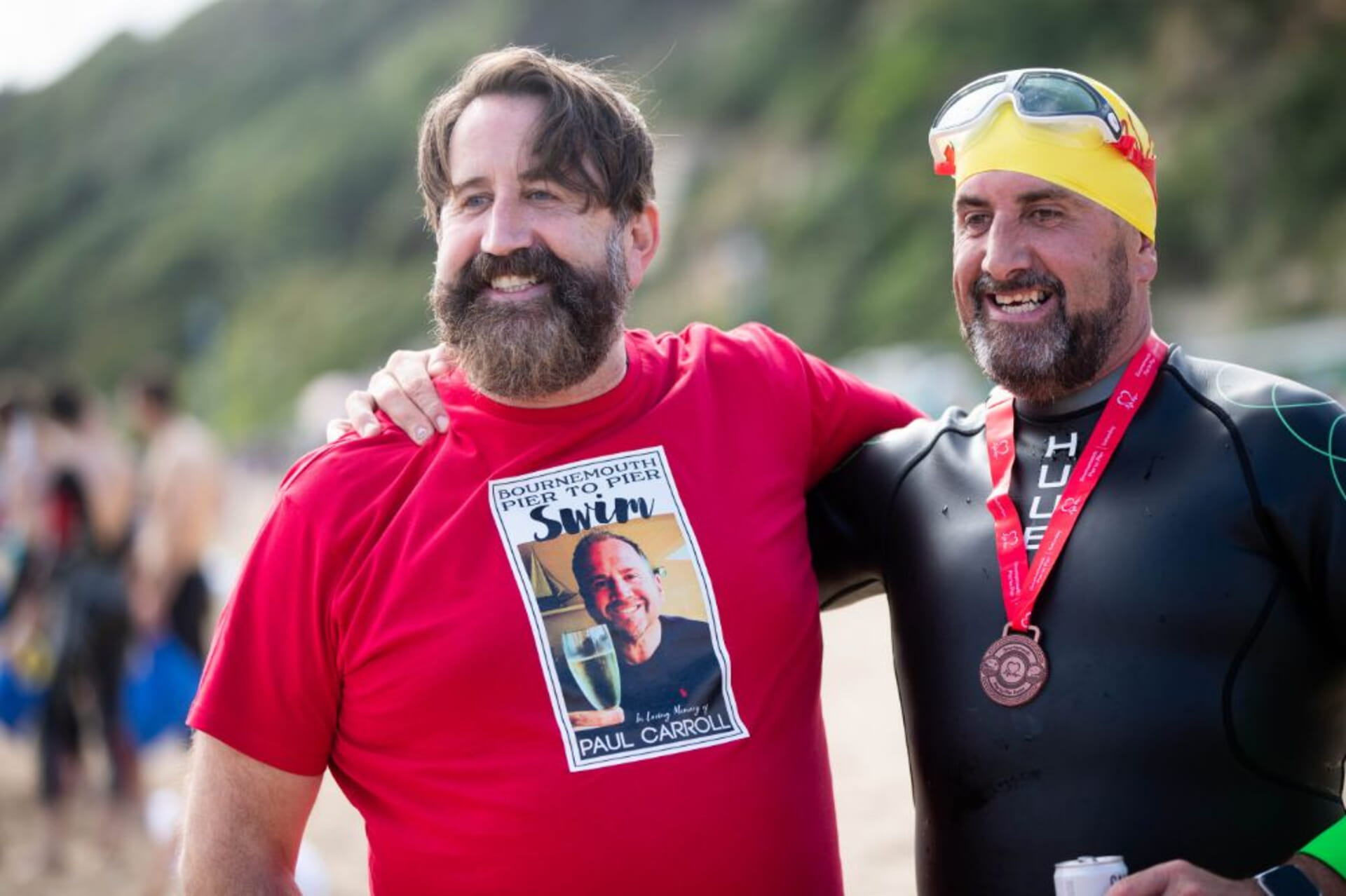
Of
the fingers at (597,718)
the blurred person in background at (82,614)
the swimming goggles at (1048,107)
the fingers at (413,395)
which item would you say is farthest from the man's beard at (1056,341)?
the blurred person in background at (82,614)

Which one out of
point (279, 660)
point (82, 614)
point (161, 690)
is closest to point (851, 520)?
point (279, 660)

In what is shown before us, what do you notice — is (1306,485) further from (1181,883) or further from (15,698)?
(15,698)

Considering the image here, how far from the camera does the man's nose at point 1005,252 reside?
269 cm

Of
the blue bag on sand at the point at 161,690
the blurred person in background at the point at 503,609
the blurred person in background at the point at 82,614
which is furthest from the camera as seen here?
the blurred person in background at the point at 82,614

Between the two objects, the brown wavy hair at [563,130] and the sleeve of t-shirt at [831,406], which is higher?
the brown wavy hair at [563,130]

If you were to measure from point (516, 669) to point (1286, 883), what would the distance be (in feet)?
4.47

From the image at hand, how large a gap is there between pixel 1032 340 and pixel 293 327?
5688 cm

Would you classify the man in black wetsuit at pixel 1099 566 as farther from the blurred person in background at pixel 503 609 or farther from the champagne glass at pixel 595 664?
the champagne glass at pixel 595 664

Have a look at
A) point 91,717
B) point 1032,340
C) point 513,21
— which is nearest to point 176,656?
point 91,717

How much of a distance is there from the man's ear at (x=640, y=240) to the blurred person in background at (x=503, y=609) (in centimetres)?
4

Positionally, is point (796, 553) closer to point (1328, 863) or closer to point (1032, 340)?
point (1032, 340)

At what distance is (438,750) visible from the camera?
2.53m

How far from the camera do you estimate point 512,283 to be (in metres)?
2.78

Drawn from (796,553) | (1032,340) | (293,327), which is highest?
(293,327)
